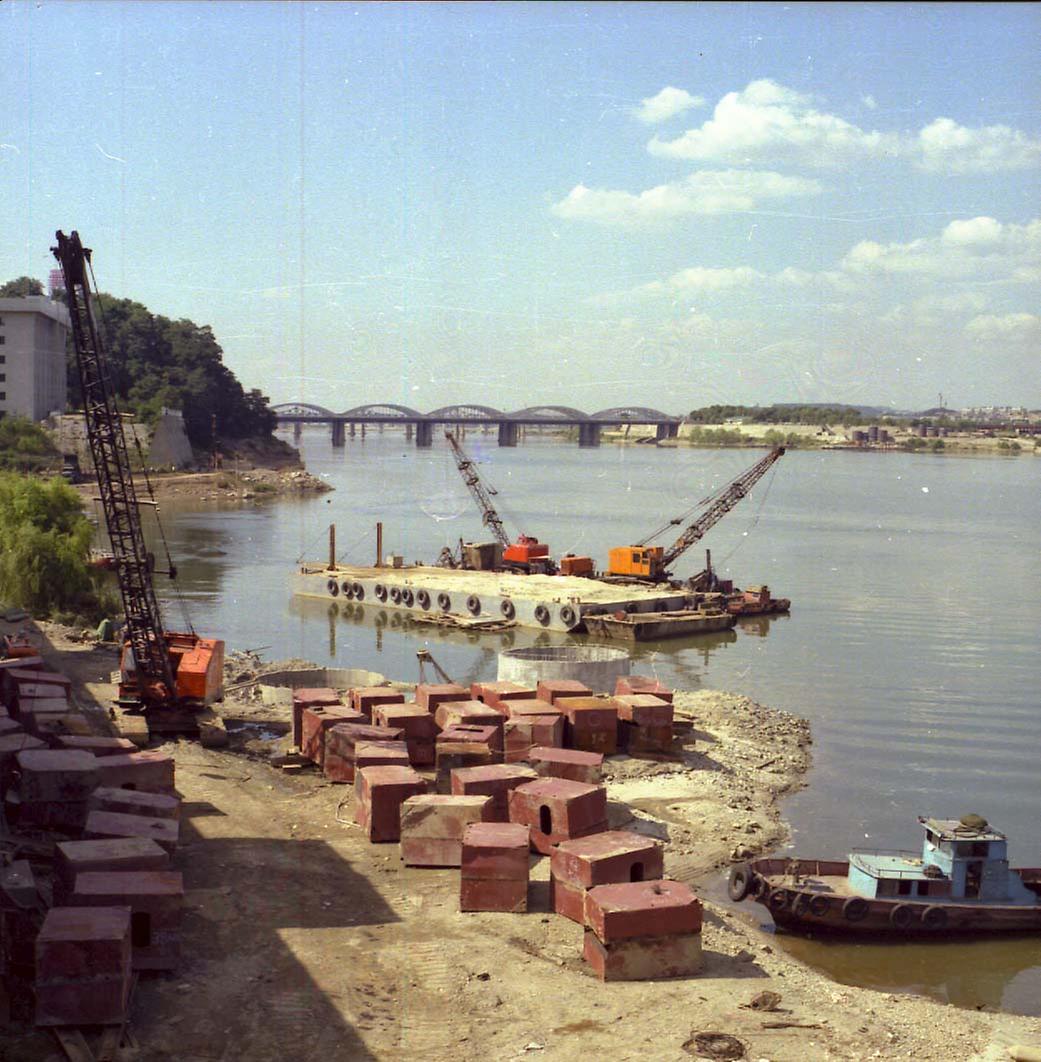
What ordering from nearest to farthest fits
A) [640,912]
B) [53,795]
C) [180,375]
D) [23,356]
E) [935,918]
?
[640,912] < [53,795] < [935,918] < [23,356] < [180,375]

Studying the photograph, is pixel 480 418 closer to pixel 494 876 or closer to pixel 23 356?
pixel 23 356

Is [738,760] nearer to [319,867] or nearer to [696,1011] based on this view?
[319,867]

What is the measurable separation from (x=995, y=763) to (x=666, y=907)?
14206 millimetres

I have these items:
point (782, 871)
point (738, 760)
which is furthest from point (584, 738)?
point (782, 871)

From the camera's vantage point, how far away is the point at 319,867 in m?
14.2

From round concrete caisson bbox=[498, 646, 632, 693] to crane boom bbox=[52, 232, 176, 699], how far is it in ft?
21.7

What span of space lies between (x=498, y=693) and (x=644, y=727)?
2381 millimetres

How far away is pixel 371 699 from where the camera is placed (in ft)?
65.5

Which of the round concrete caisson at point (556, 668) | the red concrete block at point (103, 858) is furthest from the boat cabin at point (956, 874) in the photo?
the round concrete caisson at point (556, 668)

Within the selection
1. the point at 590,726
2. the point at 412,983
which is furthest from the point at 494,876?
the point at 590,726

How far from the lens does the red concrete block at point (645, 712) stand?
21.1 metres

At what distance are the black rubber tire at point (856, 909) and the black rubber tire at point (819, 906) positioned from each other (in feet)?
0.65

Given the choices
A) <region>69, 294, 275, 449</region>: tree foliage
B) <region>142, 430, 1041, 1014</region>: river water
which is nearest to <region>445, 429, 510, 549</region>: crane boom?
<region>142, 430, 1041, 1014</region>: river water

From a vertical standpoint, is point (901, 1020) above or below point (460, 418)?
below
